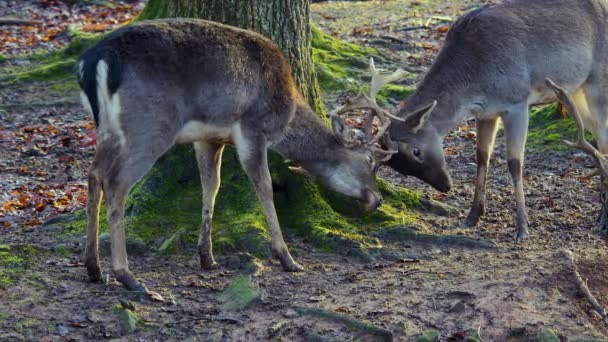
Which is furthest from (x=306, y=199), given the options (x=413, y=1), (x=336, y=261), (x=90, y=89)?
(x=413, y=1)

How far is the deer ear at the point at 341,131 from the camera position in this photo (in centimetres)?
796

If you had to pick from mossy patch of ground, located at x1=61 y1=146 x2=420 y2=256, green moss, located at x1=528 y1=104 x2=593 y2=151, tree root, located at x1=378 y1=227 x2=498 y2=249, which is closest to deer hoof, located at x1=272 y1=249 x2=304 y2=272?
mossy patch of ground, located at x1=61 y1=146 x2=420 y2=256

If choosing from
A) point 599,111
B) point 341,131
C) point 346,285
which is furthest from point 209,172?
point 599,111

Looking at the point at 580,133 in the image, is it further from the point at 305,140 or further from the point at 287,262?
the point at 287,262

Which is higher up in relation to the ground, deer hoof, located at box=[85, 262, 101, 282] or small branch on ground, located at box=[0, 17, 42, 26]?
deer hoof, located at box=[85, 262, 101, 282]

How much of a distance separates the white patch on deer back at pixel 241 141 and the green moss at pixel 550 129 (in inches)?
178

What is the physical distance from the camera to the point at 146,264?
298 inches

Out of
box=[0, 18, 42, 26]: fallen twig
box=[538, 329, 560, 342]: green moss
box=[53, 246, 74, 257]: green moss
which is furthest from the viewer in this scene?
box=[0, 18, 42, 26]: fallen twig

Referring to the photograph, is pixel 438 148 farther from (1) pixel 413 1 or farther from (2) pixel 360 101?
(1) pixel 413 1

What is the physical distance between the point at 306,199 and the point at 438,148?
131 centimetres

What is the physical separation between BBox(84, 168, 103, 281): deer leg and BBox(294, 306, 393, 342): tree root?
139cm

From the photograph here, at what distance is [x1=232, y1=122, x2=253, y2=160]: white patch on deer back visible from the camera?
24.1 feet

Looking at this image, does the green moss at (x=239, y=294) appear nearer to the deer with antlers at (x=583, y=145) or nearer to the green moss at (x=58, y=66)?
the deer with antlers at (x=583, y=145)

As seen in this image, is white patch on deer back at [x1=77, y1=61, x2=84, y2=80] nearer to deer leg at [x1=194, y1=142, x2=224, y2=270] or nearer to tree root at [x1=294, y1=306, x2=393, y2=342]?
deer leg at [x1=194, y1=142, x2=224, y2=270]
